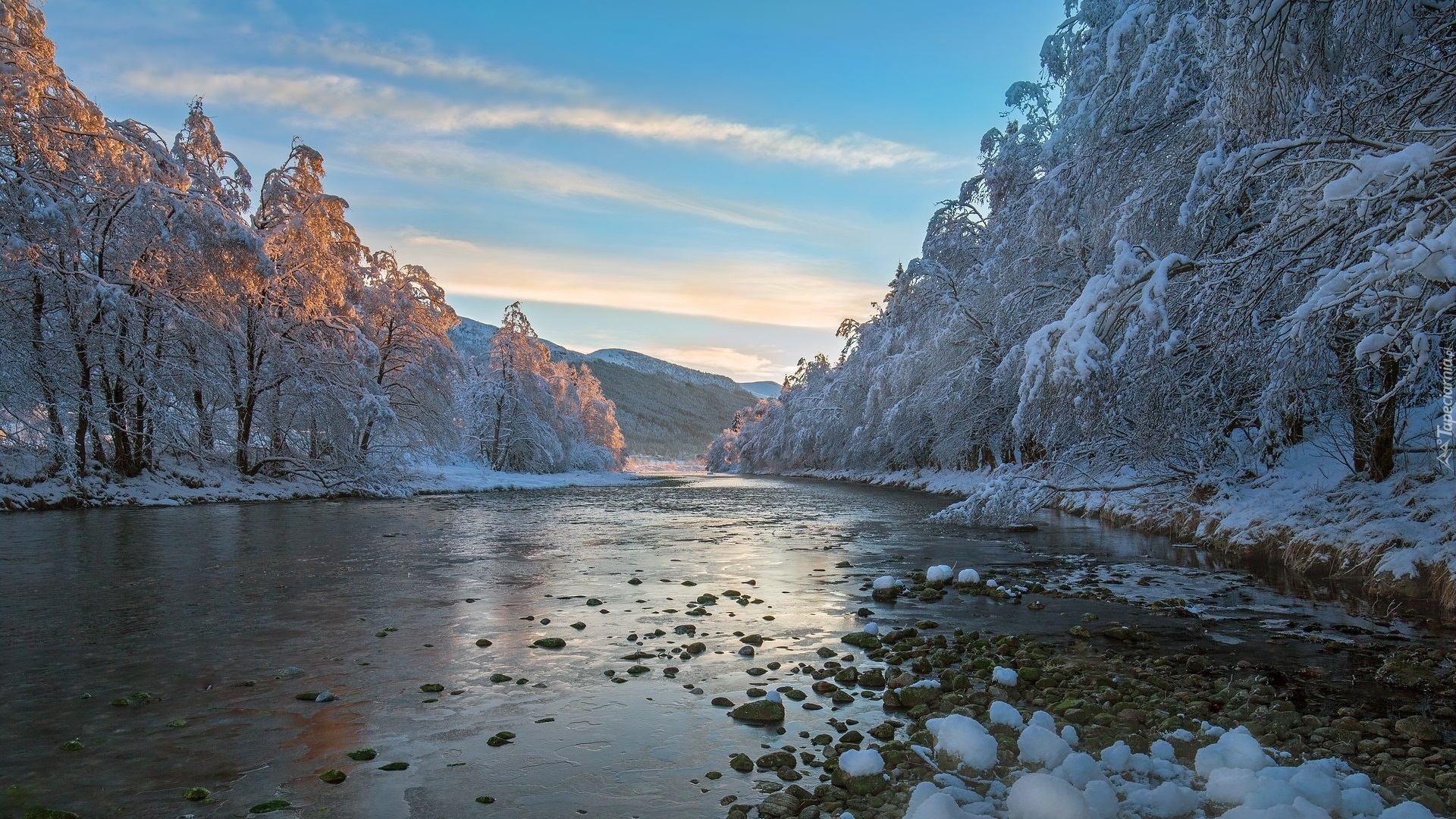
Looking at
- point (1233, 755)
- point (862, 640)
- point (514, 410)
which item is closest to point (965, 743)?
point (1233, 755)

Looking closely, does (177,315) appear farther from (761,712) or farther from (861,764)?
(861,764)

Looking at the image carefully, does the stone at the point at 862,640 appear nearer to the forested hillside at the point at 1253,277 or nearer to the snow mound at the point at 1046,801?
the snow mound at the point at 1046,801

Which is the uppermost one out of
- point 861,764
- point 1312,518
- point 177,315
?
point 177,315

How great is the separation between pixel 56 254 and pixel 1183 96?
87.2ft

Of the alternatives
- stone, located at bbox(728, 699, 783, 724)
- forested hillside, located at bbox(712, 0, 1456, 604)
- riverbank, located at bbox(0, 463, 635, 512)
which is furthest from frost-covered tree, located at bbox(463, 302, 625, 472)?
stone, located at bbox(728, 699, 783, 724)

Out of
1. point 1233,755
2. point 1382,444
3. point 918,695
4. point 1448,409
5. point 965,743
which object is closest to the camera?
point 1233,755

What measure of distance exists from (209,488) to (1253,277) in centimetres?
2852

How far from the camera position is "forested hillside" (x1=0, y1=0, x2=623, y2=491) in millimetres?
18953

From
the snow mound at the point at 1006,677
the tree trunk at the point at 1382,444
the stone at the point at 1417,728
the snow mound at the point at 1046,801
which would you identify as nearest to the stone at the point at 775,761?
the snow mound at the point at 1046,801

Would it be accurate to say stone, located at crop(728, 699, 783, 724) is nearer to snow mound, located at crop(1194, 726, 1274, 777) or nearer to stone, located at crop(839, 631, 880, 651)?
stone, located at crop(839, 631, 880, 651)

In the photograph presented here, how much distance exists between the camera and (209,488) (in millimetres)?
24781

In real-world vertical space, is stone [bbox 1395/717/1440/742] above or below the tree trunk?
below

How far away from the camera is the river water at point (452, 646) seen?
4176 mm

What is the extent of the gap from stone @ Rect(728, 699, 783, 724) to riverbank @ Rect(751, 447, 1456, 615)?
7.38 metres
